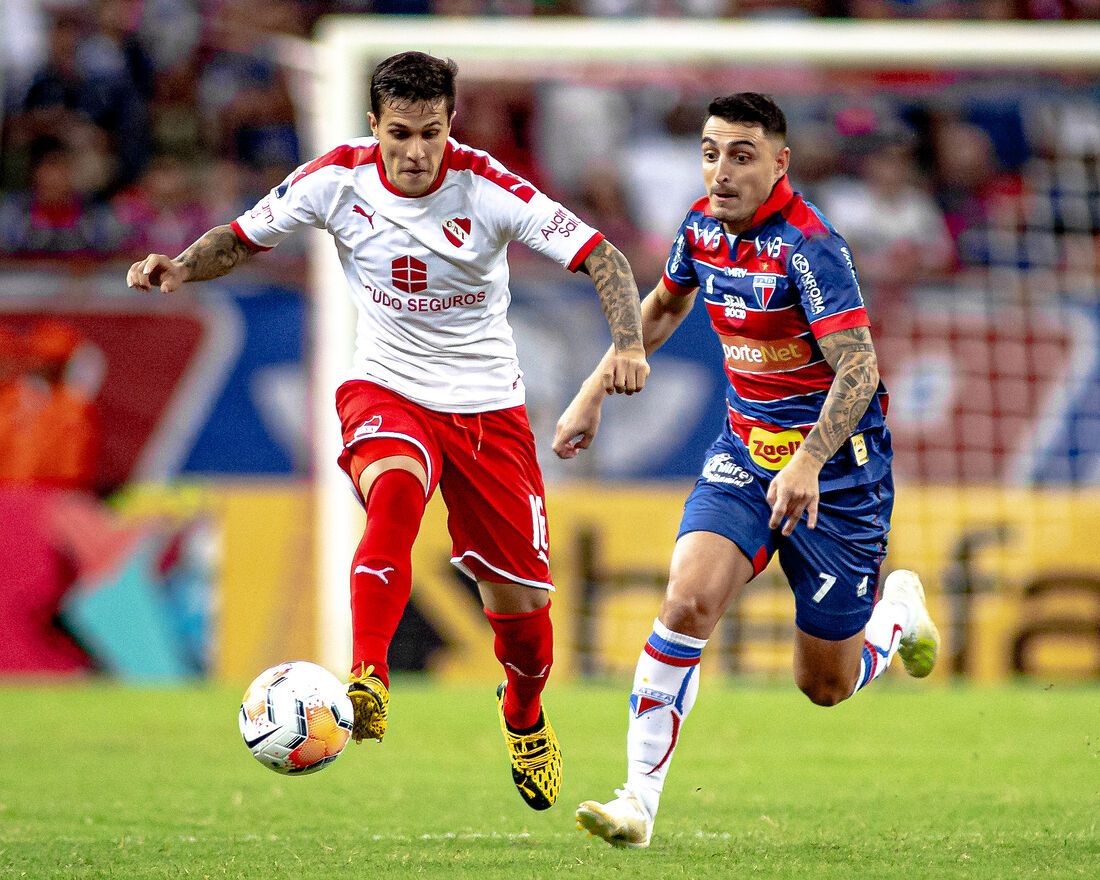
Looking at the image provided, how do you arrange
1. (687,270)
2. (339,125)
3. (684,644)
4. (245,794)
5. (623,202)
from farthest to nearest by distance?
(623,202) < (339,125) < (245,794) < (687,270) < (684,644)

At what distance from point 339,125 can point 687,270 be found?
205 inches

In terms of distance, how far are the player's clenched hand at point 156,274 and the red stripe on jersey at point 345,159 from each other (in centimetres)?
58

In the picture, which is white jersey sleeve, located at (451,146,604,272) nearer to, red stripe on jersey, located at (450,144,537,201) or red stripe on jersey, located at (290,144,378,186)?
red stripe on jersey, located at (450,144,537,201)

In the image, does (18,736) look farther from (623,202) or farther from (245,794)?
(623,202)

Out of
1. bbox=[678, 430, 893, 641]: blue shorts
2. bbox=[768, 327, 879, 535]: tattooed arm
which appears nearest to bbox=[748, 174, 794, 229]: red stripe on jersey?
bbox=[768, 327, 879, 535]: tattooed arm

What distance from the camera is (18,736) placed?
8.65 metres

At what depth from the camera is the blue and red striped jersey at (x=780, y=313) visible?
536 cm

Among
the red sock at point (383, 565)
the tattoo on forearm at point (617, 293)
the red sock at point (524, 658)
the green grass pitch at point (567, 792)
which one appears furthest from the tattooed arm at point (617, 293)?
the green grass pitch at point (567, 792)

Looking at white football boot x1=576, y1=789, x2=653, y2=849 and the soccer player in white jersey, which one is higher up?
the soccer player in white jersey

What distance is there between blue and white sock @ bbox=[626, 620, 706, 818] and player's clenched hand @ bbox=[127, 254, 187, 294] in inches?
78.8

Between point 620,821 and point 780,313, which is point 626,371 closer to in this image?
point 780,313

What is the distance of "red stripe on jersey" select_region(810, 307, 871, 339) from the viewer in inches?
208

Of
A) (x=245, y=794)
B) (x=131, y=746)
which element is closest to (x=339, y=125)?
(x=131, y=746)

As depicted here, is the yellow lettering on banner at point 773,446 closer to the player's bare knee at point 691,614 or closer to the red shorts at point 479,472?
the player's bare knee at point 691,614
